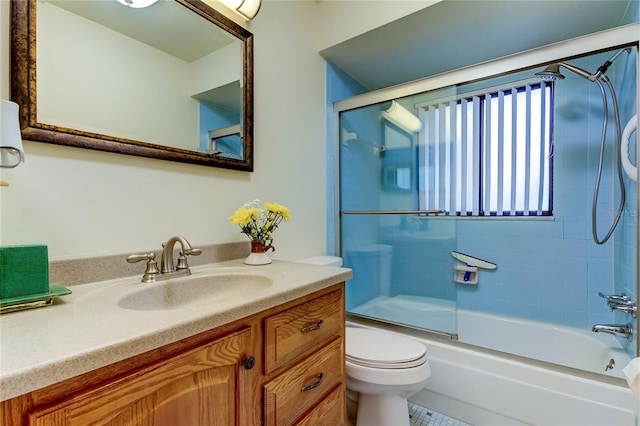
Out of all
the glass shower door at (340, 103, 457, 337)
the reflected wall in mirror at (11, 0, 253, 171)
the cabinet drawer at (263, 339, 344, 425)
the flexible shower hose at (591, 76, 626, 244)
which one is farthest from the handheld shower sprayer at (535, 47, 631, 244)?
the cabinet drawer at (263, 339, 344, 425)

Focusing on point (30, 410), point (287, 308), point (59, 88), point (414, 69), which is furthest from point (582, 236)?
point (59, 88)

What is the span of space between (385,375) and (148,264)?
39.7 inches

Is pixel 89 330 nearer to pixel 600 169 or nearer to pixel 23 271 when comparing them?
pixel 23 271

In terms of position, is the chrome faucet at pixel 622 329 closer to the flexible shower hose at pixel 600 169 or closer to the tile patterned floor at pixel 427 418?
the flexible shower hose at pixel 600 169

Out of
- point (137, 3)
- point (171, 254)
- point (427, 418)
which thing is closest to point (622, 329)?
point (427, 418)

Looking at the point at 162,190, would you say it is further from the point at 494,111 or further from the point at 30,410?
the point at 494,111

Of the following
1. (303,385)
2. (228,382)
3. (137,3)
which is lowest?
(303,385)

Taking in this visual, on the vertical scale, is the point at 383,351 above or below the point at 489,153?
below

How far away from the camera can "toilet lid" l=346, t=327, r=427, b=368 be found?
48.3 inches

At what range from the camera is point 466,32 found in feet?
5.63

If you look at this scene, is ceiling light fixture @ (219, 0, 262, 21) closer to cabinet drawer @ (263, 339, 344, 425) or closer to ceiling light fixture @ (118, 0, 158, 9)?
ceiling light fixture @ (118, 0, 158, 9)

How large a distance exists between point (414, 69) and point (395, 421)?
2227mm

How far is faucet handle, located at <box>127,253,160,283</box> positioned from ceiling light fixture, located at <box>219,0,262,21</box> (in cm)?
114

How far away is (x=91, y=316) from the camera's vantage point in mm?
607
